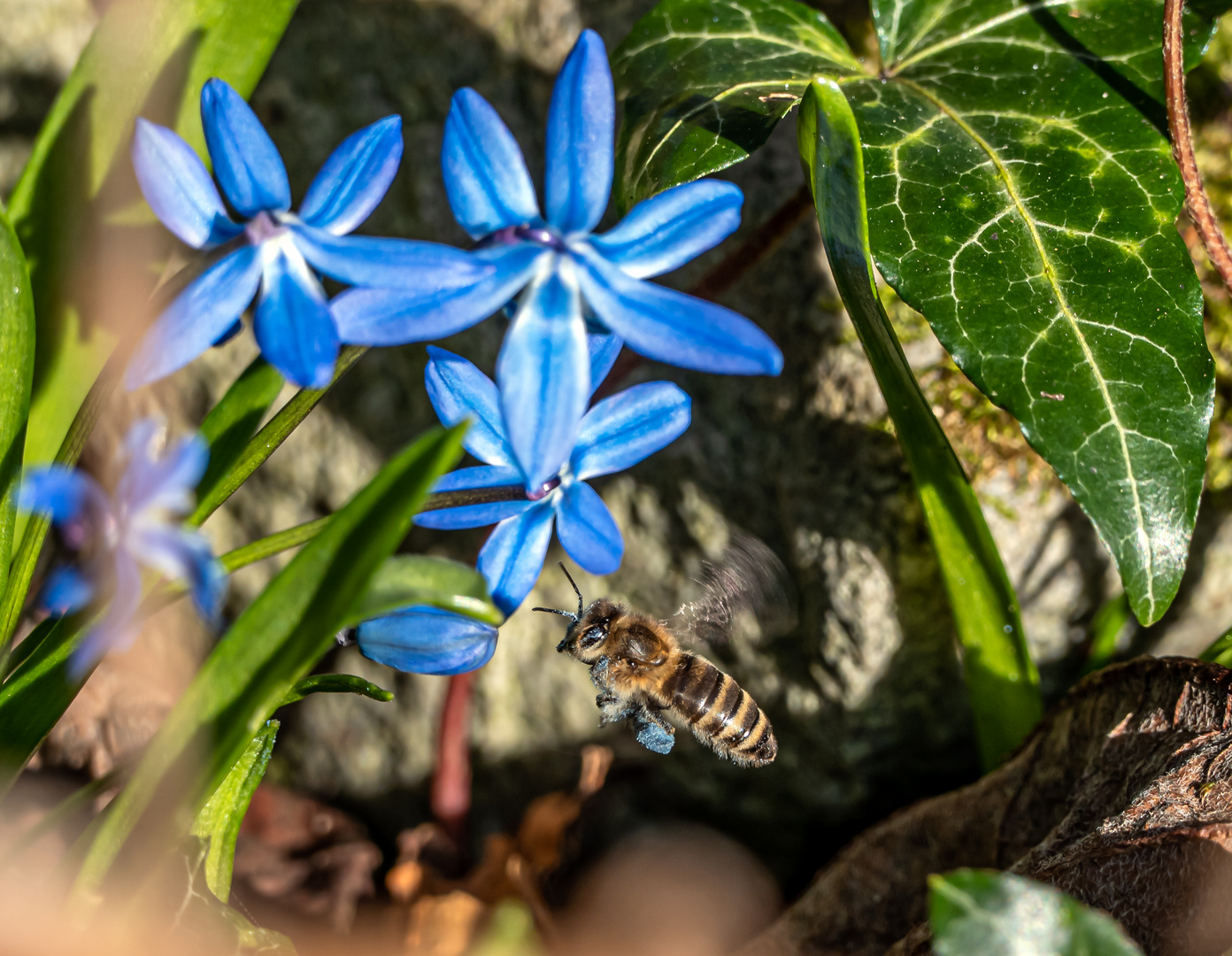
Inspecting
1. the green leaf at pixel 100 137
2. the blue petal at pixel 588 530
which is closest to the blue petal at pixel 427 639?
the blue petal at pixel 588 530

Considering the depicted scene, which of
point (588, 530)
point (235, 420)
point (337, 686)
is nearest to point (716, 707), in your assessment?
point (588, 530)

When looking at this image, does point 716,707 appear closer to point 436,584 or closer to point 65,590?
point 436,584

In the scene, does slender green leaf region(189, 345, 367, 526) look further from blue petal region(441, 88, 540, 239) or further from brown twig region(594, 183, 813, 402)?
brown twig region(594, 183, 813, 402)

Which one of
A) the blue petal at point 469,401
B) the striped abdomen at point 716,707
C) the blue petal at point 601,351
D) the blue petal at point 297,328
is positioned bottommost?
the striped abdomen at point 716,707

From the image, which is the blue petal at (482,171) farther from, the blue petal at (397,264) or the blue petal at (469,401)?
the blue petal at (469,401)

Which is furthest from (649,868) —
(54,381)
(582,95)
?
(582,95)

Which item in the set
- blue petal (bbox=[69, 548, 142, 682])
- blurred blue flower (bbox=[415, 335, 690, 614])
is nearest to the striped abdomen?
blurred blue flower (bbox=[415, 335, 690, 614])
